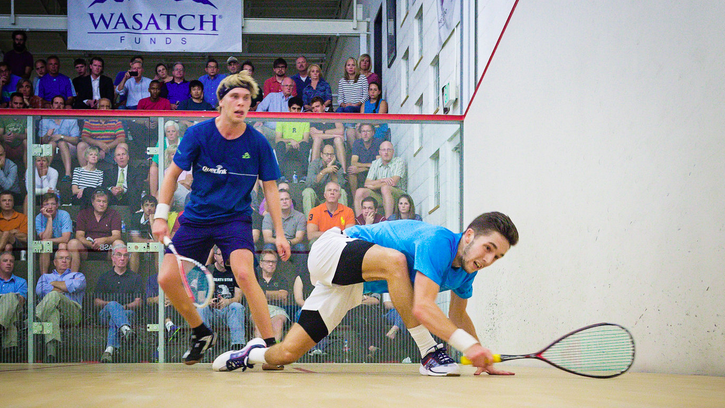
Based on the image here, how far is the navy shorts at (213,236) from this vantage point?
322 centimetres

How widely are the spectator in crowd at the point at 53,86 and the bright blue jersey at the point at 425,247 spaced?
6682 mm

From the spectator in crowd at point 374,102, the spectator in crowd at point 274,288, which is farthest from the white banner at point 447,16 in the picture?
the spectator in crowd at point 274,288

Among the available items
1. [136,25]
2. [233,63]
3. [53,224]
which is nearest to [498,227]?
[53,224]

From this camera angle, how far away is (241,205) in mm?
3270

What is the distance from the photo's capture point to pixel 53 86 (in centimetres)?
873

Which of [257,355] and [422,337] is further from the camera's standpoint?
[257,355]

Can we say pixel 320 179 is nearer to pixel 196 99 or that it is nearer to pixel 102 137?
pixel 102 137

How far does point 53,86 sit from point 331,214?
4793mm

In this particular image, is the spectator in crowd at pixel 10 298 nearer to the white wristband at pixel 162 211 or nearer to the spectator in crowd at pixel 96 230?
the spectator in crowd at pixel 96 230

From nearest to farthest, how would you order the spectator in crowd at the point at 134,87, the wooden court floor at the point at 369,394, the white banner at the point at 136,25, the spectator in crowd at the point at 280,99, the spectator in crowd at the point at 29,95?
the wooden court floor at the point at 369,394, the spectator in crowd at the point at 280,99, the spectator in crowd at the point at 29,95, the spectator in crowd at the point at 134,87, the white banner at the point at 136,25

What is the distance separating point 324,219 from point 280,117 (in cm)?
78

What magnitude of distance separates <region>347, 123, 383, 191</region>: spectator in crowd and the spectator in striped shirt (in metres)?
1.54

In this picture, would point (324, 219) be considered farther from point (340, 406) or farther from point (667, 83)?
point (340, 406)

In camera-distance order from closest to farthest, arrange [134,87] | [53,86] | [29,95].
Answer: [29,95] → [134,87] → [53,86]
